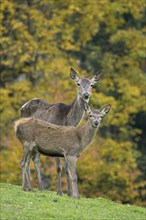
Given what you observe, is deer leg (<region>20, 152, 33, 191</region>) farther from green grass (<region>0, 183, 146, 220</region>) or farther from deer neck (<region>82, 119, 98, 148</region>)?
deer neck (<region>82, 119, 98, 148</region>)

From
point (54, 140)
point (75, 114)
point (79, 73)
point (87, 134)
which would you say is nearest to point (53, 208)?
point (54, 140)

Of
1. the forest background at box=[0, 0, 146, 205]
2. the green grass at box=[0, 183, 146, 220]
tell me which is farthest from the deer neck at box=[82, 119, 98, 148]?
the forest background at box=[0, 0, 146, 205]

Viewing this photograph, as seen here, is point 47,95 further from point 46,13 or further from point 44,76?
point 46,13

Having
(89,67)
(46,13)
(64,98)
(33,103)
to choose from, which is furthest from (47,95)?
(33,103)

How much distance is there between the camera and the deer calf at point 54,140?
55.5 feet

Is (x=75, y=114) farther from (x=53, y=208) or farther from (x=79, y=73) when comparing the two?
(x=79, y=73)

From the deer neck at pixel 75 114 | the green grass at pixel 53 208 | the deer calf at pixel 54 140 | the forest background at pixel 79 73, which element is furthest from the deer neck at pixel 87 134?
the forest background at pixel 79 73

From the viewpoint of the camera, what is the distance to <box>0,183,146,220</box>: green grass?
1455 cm

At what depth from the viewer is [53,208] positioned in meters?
15.3

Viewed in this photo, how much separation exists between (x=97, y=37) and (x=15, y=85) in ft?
28.9

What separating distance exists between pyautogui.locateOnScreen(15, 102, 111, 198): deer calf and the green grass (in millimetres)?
474

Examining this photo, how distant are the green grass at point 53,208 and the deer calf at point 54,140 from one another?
474 mm

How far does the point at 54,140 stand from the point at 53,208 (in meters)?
2.09

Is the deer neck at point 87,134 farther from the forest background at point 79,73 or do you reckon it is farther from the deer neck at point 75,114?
the forest background at point 79,73
